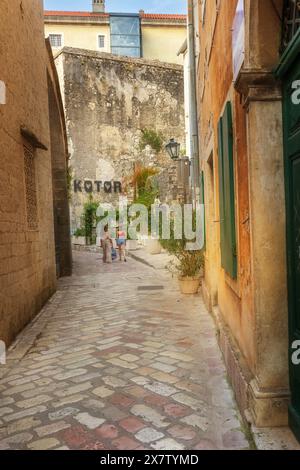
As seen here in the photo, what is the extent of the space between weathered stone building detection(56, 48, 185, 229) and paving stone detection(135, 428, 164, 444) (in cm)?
2322

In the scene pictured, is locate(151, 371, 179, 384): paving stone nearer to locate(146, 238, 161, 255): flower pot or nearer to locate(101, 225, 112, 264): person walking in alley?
locate(101, 225, 112, 264): person walking in alley

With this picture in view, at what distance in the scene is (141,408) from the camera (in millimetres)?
3293

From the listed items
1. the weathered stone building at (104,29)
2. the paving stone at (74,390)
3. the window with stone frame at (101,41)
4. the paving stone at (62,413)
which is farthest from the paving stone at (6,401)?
the window with stone frame at (101,41)

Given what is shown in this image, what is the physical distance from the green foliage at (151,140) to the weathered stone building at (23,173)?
1890 cm

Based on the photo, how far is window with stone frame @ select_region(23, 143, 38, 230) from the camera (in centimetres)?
704

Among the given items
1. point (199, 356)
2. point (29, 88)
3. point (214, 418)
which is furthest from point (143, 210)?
point (214, 418)

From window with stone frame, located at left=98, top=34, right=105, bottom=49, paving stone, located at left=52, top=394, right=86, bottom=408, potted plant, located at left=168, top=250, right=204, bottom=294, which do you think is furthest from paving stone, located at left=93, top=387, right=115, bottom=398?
window with stone frame, located at left=98, top=34, right=105, bottom=49

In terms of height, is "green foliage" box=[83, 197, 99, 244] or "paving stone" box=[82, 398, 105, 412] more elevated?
"green foliage" box=[83, 197, 99, 244]

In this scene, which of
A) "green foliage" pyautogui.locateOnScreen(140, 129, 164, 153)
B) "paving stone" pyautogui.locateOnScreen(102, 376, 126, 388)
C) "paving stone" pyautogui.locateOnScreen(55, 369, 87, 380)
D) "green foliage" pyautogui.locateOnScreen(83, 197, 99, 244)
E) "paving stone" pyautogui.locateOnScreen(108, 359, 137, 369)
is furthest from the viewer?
"green foliage" pyautogui.locateOnScreen(140, 129, 164, 153)

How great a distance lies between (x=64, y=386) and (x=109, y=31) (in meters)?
34.7

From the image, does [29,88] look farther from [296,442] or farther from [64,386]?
[296,442]

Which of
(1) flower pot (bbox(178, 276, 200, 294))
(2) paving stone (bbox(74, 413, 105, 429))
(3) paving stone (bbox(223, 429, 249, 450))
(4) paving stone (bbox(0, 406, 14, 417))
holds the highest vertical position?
(1) flower pot (bbox(178, 276, 200, 294))

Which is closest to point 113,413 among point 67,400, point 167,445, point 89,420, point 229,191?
point 89,420

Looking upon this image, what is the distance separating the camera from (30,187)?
738cm
